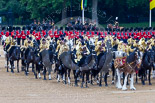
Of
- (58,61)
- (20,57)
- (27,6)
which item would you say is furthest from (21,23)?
(58,61)

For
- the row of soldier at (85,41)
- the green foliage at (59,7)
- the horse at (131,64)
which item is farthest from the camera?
the green foliage at (59,7)

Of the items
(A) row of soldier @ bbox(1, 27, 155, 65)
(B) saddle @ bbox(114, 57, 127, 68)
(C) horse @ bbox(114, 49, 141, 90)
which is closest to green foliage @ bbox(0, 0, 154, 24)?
(A) row of soldier @ bbox(1, 27, 155, 65)

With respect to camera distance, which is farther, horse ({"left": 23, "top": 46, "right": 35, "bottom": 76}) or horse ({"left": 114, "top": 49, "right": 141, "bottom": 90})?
horse ({"left": 23, "top": 46, "right": 35, "bottom": 76})

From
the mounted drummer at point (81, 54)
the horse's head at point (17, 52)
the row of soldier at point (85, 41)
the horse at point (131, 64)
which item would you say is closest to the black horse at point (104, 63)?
the row of soldier at point (85, 41)

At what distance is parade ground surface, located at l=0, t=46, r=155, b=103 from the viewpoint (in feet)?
57.1

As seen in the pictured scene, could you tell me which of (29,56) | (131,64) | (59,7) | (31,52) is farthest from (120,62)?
(59,7)

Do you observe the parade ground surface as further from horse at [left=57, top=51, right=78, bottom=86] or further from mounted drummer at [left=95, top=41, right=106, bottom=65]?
mounted drummer at [left=95, top=41, right=106, bottom=65]

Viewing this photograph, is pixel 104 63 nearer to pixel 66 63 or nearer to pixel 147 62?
pixel 66 63

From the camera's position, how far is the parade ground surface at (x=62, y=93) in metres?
17.4

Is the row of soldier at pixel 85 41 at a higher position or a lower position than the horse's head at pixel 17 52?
higher

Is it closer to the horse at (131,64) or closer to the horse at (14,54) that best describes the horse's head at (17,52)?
the horse at (14,54)

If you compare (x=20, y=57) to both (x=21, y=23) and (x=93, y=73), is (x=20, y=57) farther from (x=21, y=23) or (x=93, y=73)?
(x=21, y=23)

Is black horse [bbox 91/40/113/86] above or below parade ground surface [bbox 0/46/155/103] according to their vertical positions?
above

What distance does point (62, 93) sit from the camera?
18969 mm
